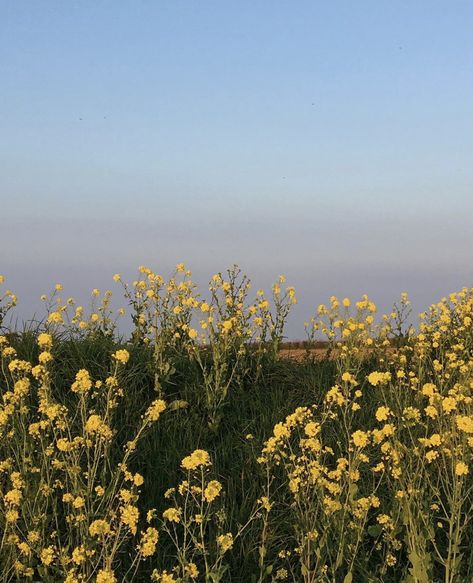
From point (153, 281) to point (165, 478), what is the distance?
3050mm

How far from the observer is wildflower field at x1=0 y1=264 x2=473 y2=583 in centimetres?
376

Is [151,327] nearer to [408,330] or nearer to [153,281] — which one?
[153,281]

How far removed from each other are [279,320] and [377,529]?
4.08 m

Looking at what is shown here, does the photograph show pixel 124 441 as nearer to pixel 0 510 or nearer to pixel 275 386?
pixel 0 510

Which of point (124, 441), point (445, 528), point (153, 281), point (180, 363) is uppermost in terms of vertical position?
point (153, 281)

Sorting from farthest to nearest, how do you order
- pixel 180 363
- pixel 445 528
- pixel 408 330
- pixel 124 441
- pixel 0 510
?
pixel 408 330
pixel 180 363
pixel 124 441
pixel 445 528
pixel 0 510

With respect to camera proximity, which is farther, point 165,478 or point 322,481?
point 165,478

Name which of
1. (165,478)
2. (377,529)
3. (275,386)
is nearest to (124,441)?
(165,478)

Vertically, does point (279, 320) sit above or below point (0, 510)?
above

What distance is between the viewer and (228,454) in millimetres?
5641

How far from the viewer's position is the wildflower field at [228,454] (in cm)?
376

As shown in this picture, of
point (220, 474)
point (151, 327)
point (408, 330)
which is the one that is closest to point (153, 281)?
point (151, 327)

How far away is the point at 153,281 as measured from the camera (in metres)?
7.71

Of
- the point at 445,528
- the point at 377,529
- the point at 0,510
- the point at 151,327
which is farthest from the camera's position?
the point at 151,327
